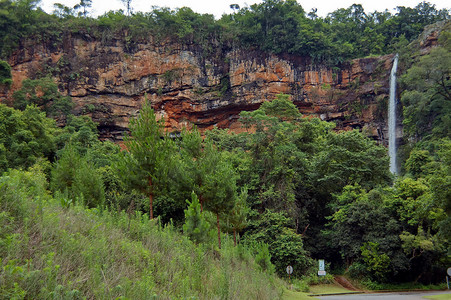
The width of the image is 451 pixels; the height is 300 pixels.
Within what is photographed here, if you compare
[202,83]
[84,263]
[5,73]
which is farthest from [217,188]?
[5,73]

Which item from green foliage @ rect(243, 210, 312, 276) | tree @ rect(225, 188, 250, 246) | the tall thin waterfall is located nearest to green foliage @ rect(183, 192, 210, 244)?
tree @ rect(225, 188, 250, 246)

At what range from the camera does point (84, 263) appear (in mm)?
4340

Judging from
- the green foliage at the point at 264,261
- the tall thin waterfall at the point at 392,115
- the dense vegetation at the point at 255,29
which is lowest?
the green foliage at the point at 264,261

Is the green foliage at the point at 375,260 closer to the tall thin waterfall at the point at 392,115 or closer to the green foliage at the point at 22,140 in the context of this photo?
the tall thin waterfall at the point at 392,115

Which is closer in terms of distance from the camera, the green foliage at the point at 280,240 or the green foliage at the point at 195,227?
the green foliage at the point at 195,227

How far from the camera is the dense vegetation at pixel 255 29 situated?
44156 mm

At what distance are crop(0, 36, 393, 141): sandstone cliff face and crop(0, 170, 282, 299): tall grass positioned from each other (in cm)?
3838

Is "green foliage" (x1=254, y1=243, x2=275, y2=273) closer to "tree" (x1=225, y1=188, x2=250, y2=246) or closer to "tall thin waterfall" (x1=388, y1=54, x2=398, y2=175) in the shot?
"tree" (x1=225, y1=188, x2=250, y2=246)

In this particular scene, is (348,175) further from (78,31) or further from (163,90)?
(78,31)

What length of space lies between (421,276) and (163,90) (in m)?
34.1

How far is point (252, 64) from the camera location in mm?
44812

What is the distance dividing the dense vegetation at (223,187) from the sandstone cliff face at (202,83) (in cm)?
209

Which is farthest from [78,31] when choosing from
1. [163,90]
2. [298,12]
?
[298,12]

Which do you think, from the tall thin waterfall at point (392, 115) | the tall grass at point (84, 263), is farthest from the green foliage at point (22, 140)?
the tall thin waterfall at point (392, 115)
